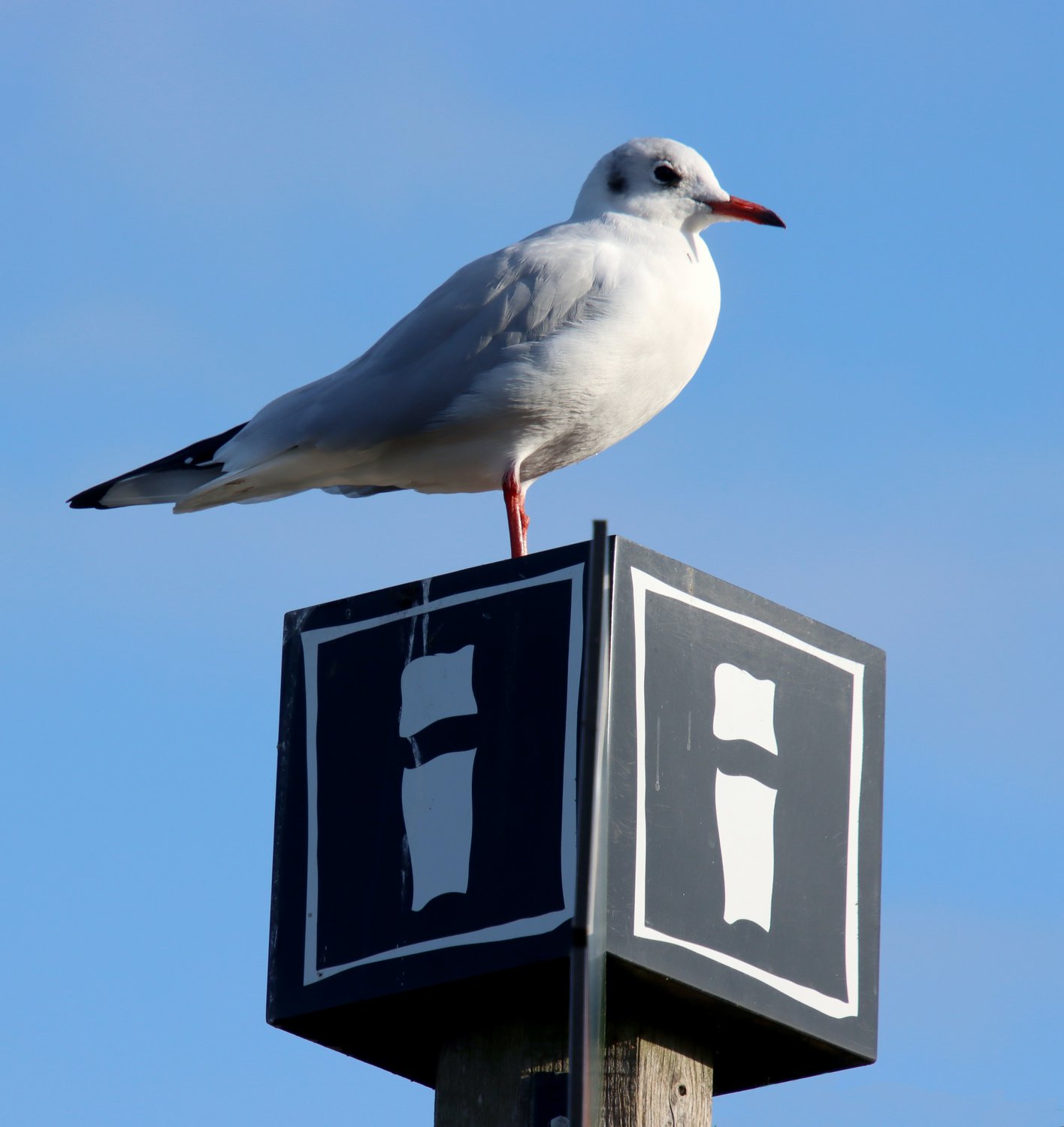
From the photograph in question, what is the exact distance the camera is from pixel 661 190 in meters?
7.61

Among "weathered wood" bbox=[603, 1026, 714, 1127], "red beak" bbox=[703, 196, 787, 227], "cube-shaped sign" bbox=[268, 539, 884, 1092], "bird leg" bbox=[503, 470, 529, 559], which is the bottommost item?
"weathered wood" bbox=[603, 1026, 714, 1127]

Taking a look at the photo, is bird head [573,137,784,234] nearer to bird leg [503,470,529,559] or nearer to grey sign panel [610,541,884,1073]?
bird leg [503,470,529,559]

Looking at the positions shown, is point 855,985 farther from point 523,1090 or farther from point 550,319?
point 550,319

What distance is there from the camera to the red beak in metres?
7.67

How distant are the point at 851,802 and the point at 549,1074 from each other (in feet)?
3.42

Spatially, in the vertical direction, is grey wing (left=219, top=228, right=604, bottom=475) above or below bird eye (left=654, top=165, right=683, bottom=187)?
below

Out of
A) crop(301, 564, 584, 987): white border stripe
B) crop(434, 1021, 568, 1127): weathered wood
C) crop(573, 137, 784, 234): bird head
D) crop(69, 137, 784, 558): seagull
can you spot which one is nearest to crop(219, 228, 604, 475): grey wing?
crop(69, 137, 784, 558): seagull

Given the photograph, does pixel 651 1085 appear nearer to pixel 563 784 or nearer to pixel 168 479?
pixel 563 784

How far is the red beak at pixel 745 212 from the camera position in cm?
767

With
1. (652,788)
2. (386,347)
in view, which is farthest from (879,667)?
(386,347)

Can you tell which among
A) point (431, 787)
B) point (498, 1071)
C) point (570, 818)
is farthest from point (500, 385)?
point (498, 1071)

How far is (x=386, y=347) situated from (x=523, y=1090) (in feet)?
10.3

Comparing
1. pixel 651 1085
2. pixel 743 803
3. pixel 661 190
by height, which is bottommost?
pixel 651 1085

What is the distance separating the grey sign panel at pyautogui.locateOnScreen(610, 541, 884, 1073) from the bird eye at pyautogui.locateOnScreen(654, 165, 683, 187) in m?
2.82
